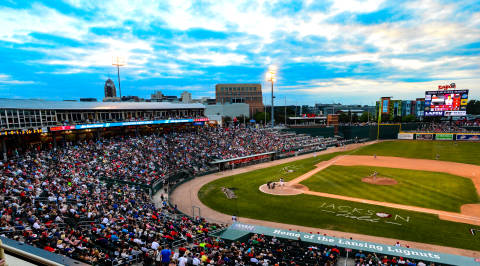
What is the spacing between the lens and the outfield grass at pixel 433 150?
182 feet

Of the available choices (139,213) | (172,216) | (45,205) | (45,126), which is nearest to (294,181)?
(172,216)

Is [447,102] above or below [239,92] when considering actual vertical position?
below

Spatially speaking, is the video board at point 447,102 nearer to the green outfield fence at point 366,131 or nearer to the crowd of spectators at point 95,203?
the green outfield fence at point 366,131

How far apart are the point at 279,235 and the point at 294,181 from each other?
828 inches

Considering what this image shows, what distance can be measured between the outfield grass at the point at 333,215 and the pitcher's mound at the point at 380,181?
10010 mm

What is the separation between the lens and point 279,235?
762 inches

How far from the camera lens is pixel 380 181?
126 ft

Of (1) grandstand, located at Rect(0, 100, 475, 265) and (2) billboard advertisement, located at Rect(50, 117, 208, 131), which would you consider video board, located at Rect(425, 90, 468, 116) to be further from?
(2) billboard advertisement, located at Rect(50, 117, 208, 131)

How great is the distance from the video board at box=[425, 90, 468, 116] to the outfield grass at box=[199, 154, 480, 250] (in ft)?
168

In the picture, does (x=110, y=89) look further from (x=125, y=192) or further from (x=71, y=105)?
(x=125, y=192)

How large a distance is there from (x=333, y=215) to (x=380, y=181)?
51.8 ft

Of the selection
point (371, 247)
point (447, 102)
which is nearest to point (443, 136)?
point (447, 102)

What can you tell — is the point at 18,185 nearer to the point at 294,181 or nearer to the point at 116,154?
the point at 116,154

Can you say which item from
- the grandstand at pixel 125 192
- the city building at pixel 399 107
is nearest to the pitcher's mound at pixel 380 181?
the grandstand at pixel 125 192
